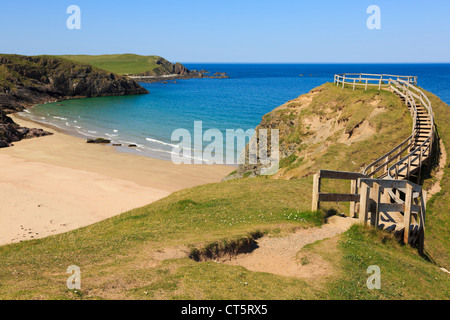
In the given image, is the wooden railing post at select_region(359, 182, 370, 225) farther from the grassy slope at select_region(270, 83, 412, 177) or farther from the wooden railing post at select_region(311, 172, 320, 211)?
the grassy slope at select_region(270, 83, 412, 177)

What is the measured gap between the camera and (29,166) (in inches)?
1876

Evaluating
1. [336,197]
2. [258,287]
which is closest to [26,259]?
[258,287]

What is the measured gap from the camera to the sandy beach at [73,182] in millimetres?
30067

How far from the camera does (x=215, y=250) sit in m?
13.4

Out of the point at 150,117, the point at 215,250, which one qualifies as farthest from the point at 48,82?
the point at 215,250

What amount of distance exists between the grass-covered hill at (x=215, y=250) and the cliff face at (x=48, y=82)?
96.2 meters

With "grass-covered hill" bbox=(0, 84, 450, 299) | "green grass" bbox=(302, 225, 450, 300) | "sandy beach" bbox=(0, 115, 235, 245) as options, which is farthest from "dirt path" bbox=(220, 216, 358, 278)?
"sandy beach" bbox=(0, 115, 235, 245)

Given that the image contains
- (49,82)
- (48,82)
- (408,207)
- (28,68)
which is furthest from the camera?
(49,82)

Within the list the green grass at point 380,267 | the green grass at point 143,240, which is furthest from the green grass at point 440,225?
the green grass at point 143,240

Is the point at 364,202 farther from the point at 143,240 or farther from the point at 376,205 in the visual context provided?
the point at 143,240

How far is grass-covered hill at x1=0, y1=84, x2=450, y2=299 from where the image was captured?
10039mm

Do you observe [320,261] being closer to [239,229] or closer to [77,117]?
[239,229]

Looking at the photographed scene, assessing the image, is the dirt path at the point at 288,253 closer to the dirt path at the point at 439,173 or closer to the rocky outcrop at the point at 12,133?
the dirt path at the point at 439,173

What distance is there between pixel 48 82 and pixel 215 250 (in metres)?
137
